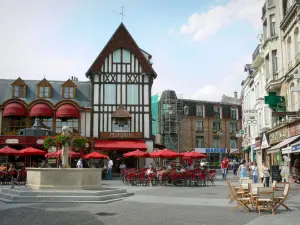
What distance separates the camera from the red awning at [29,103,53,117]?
33375 millimetres

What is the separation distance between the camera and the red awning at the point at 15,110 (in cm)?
3316

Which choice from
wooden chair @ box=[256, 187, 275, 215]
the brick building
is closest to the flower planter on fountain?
wooden chair @ box=[256, 187, 275, 215]

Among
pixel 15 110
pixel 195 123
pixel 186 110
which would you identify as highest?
pixel 186 110

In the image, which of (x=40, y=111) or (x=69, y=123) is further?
(x=69, y=123)

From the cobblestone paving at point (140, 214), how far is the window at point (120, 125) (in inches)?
829

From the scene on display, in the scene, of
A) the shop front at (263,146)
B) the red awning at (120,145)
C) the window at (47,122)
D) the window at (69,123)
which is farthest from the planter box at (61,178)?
the window at (47,122)

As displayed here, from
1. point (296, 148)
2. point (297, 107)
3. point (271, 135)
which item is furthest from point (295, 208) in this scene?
point (271, 135)

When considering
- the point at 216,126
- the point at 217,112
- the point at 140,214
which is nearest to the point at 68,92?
the point at 140,214

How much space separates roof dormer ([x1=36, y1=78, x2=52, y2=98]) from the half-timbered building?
3.86 metres

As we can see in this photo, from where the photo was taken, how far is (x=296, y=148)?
1988cm

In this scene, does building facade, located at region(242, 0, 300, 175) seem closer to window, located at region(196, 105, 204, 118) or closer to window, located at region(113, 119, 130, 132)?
window, located at region(113, 119, 130, 132)

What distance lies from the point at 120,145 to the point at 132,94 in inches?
195

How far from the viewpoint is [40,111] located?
3338 centimetres

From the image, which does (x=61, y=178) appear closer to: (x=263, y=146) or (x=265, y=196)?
(x=265, y=196)
